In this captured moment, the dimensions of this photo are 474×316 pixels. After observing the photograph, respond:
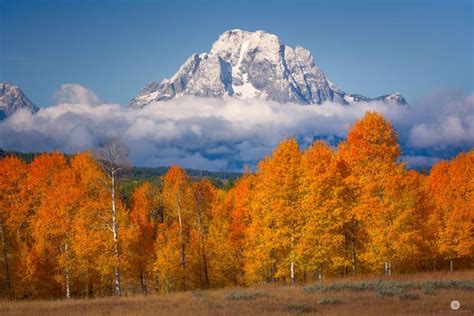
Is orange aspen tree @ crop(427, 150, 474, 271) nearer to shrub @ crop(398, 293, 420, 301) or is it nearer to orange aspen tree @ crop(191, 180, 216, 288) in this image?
shrub @ crop(398, 293, 420, 301)

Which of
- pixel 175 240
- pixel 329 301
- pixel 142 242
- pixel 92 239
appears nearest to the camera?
pixel 329 301

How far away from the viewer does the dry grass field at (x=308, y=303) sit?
Result: 25817 mm

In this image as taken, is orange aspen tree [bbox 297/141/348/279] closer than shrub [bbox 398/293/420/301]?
No

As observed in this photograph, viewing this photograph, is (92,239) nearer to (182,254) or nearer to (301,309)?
(182,254)

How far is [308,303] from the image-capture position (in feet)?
95.6

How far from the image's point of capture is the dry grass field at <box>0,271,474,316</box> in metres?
25.8

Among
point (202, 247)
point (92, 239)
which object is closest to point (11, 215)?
point (92, 239)

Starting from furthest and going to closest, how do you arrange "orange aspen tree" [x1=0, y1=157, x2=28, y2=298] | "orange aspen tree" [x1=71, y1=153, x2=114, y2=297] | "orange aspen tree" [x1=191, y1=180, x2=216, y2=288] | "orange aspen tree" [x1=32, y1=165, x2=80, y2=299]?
1. "orange aspen tree" [x1=191, y1=180, x2=216, y2=288]
2. "orange aspen tree" [x1=0, y1=157, x2=28, y2=298]
3. "orange aspen tree" [x1=32, y1=165, x2=80, y2=299]
4. "orange aspen tree" [x1=71, y1=153, x2=114, y2=297]

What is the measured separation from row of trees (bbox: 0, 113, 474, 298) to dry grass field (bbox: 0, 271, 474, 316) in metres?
6.17

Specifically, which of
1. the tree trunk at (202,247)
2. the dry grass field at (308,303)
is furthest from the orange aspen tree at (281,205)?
the tree trunk at (202,247)

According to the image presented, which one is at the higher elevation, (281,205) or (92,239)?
(281,205)

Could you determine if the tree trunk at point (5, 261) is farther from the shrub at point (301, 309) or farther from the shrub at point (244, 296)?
the shrub at point (301, 309)

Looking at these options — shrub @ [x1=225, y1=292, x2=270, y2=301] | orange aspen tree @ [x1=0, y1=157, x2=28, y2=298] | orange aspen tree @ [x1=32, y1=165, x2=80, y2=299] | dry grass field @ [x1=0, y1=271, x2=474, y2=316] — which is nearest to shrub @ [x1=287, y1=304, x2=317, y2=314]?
dry grass field @ [x1=0, y1=271, x2=474, y2=316]

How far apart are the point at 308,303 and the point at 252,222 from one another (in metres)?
19.5
